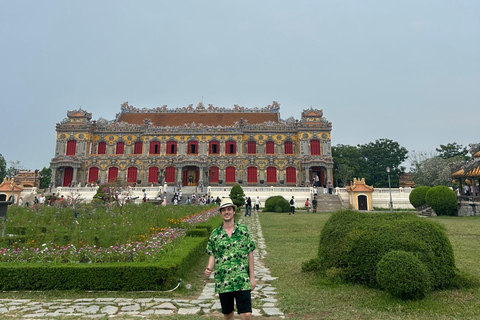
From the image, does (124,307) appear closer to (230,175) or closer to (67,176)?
(230,175)

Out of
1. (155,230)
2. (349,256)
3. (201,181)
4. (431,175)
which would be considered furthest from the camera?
(431,175)

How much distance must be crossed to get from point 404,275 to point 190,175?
34944 millimetres

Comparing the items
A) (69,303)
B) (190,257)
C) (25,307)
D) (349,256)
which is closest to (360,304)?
(349,256)

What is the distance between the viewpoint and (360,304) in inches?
188

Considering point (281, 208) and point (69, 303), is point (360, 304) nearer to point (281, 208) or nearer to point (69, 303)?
point (69, 303)

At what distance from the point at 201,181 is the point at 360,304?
105 ft

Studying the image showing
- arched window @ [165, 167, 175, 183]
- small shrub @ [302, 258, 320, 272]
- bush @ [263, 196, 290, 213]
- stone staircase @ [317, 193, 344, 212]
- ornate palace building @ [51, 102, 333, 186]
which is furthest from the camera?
arched window @ [165, 167, 175, 183]

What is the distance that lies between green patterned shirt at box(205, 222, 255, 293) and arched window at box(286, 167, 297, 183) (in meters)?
35.3

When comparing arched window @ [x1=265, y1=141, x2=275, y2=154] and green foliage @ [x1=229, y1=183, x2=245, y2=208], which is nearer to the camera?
green foliage @ [x1=229, y1=183, x2=245, y2=208]

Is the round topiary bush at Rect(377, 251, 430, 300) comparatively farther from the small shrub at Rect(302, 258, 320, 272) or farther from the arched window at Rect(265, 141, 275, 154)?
the arched window at Rect(265, 141, 275, 154)

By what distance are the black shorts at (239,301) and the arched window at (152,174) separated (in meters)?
36.3

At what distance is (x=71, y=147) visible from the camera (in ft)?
128

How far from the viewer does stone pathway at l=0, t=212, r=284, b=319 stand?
4.70 m

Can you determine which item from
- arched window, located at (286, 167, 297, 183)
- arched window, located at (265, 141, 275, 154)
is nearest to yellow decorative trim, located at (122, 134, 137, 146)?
arched window, located at (265, 141, 275, 154)
